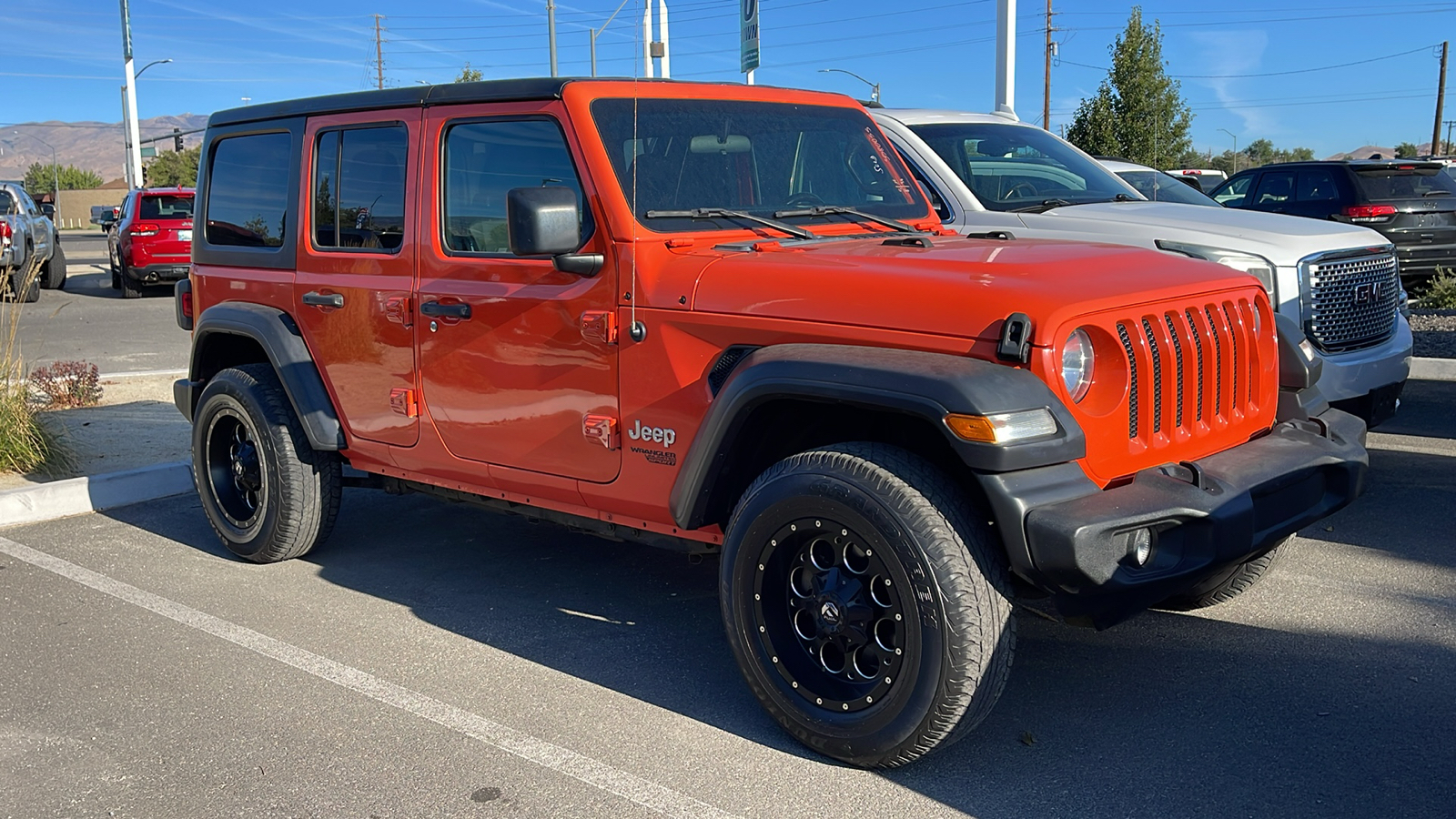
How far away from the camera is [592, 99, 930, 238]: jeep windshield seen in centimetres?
418

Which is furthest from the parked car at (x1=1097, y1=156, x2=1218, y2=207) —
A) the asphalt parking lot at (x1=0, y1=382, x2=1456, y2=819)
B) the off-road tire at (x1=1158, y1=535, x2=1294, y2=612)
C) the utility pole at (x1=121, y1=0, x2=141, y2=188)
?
the utility pole at (x1=121, y1=0, x2=141, y2=188)

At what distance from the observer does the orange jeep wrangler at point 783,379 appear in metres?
3.27

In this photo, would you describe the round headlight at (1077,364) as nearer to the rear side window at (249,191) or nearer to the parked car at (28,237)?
the rear side window at (249,191)

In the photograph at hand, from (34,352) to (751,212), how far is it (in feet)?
35.2

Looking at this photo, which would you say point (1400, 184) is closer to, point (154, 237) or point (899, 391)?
point (899, 391)

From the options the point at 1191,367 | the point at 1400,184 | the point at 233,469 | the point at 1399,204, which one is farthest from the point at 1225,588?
the point at 1400,184

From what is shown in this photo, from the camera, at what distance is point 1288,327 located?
4180 millimetres

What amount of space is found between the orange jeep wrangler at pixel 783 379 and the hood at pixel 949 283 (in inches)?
0.5

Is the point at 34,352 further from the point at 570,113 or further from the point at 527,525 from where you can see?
the point at 570,113

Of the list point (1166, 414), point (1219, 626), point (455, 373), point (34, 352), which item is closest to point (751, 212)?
point (455, 373)

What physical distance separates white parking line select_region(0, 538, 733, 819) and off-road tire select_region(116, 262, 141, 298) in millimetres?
14746

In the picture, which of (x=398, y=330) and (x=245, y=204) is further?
(x=245, y=204)

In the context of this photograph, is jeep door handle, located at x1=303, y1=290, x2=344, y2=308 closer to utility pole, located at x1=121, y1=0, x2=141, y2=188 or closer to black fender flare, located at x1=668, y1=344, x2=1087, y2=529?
black fender flare, located at x1=668, y1=344, x2=1087, y2=529

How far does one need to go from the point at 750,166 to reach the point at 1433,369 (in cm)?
606
